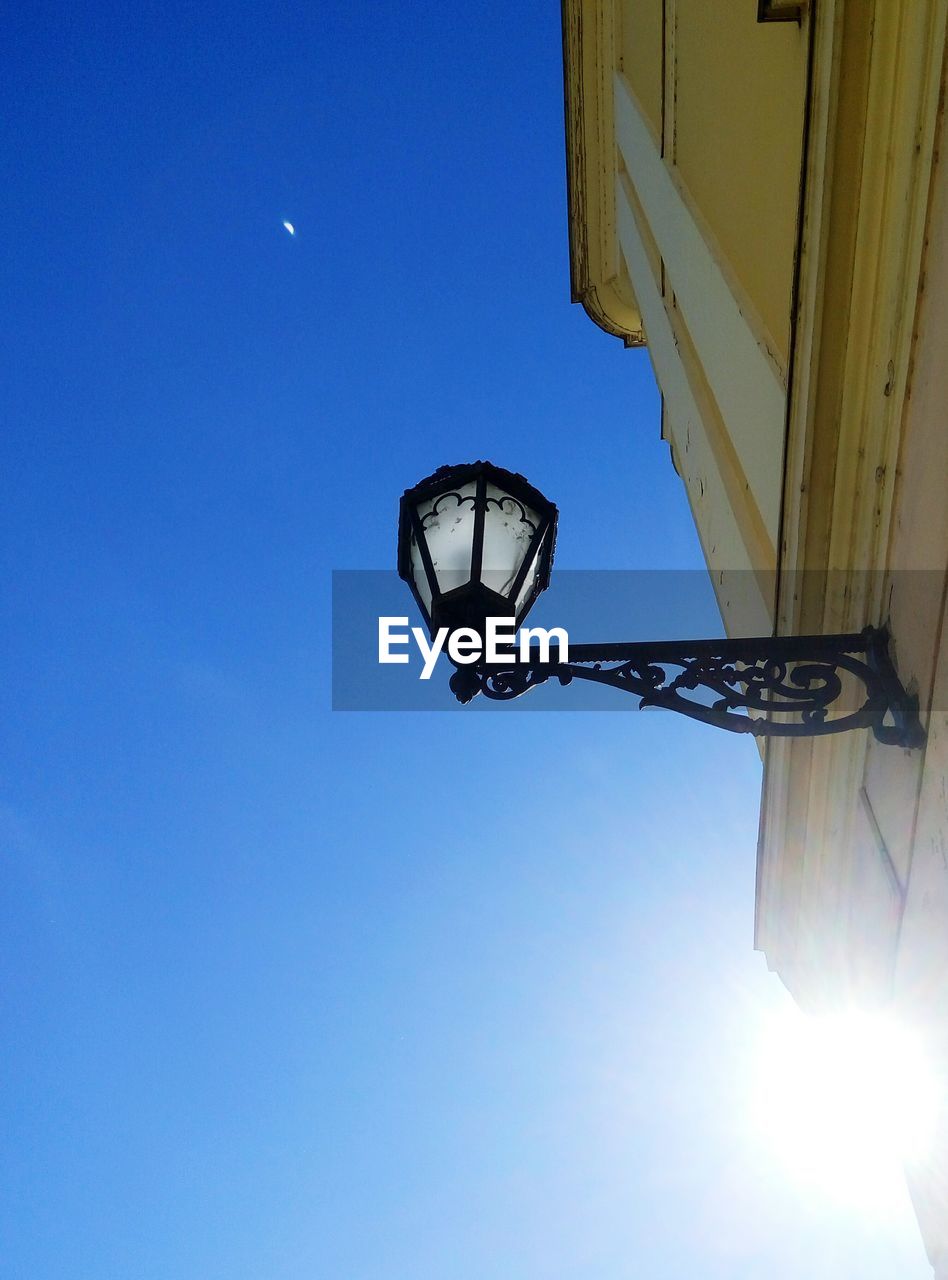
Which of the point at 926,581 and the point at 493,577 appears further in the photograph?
the point at 493,577

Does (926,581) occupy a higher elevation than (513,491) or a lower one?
lower

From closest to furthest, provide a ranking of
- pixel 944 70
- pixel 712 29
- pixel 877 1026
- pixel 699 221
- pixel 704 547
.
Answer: pixel 944 70 → pixel 877 1026 → pixel 712 29 → pixel 699 221 → pixel 704 547

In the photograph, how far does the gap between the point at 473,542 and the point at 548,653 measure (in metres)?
0.43

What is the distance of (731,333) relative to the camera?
4.36 m

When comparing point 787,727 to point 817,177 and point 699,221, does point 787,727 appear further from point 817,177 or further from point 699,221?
point 699,221

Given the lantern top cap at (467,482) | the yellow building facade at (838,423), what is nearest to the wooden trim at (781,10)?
the yellow building facade at (838,423)

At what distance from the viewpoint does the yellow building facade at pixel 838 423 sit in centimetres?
233

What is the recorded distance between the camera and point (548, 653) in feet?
9.50

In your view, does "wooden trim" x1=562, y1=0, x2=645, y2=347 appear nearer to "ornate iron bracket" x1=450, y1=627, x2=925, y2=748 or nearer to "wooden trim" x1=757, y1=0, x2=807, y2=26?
"wooden trim" x1=757, y1=0, x2=807, y2=26

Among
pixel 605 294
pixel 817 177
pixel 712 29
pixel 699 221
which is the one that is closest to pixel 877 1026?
pixel 817 177

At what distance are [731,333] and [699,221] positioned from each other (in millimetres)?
1162

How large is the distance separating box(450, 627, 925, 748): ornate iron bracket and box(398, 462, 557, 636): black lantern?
0.68 ft

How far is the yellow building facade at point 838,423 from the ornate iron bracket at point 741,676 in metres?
0.11

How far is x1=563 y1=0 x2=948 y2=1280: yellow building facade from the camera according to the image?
2.33m
